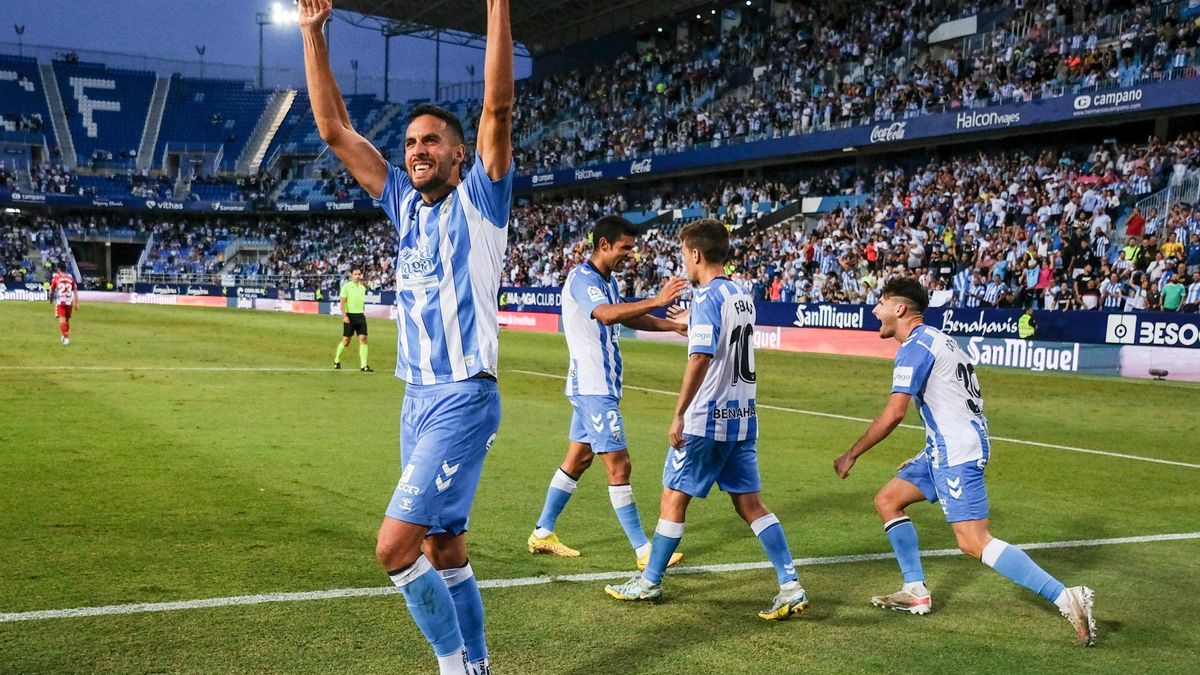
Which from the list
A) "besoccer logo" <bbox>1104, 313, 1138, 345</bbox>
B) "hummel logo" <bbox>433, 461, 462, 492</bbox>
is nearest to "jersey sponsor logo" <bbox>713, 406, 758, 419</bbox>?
"hummel logo" <bbox>433, 461, 462, 492</bbox>

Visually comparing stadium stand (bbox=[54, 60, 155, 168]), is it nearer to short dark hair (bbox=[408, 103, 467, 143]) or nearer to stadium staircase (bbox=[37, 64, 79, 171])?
stadium staircase (bbox=[37, 64, 79, 171])

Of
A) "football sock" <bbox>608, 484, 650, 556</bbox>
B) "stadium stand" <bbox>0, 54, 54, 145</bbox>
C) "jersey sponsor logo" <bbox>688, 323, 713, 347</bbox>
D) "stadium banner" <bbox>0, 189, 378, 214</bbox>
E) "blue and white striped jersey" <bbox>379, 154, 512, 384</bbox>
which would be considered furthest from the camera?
"stadium stand" <bbox>0, 54, 54, 145</bbox>

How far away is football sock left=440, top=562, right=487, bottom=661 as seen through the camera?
170 inches

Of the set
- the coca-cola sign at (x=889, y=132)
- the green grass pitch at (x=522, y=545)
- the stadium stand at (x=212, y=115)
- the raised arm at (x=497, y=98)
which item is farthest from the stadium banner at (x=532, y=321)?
the stadium stand at (x=212, y=115)

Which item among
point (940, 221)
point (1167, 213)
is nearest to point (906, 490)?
Result: point (1167, 213)

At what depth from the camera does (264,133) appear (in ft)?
285

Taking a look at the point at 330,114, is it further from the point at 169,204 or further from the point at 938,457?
the point at 169,204

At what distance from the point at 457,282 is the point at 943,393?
9.95 ft

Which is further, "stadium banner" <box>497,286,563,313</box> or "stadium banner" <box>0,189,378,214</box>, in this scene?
"stadium banner" <box>0,189,378,214</box>

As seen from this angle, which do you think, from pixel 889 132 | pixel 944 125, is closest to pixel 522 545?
pixel 944 125

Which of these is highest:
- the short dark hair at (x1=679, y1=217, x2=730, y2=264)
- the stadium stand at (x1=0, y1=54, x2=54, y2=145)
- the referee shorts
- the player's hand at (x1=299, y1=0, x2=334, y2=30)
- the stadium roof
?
the stadium roof

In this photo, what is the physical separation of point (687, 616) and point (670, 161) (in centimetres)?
4377

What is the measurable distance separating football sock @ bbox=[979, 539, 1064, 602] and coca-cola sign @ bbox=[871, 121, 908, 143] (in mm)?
33496

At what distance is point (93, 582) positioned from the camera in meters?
5.95
